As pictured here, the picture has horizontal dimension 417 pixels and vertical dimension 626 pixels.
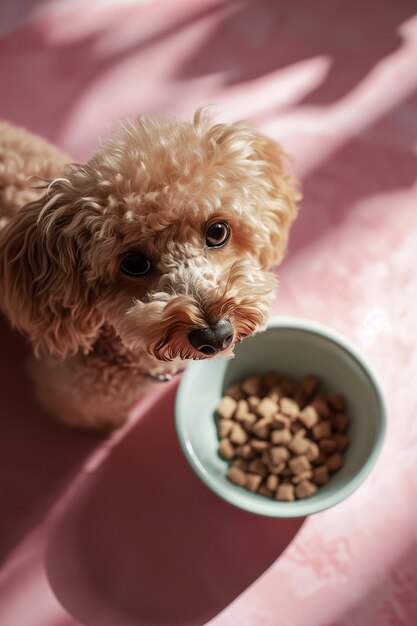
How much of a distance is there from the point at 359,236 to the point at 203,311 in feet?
2.40

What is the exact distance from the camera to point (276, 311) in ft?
4.58

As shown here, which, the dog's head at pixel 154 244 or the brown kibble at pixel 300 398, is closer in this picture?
the dog's head at pixel 154 244

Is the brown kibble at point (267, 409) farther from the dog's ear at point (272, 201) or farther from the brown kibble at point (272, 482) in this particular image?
the dog's ear at point (272, 201)

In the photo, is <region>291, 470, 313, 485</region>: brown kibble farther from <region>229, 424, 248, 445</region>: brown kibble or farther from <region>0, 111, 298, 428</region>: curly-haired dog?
<region>0, 111, 298, 428</region>: curly-haired dog

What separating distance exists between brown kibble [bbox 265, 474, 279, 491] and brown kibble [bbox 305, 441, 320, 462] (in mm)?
71

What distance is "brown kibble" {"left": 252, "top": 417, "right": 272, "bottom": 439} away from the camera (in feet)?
3.85

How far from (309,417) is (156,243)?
0.50 meters

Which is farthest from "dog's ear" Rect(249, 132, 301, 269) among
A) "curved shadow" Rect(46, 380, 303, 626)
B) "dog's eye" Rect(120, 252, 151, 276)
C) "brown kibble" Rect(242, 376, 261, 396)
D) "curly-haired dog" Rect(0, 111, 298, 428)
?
"curved shadow" Rect(46, 380, 303, 626)

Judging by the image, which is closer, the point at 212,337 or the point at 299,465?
the point at 212,337

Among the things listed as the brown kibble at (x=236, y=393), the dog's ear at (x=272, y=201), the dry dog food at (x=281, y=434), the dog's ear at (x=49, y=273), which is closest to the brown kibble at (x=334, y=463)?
the dry dog food at (x=281, y=434)

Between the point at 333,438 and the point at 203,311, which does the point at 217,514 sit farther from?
the point at 203,311

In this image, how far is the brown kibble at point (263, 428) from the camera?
1.17 metres

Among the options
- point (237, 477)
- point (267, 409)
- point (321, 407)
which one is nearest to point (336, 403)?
point (321, 407)

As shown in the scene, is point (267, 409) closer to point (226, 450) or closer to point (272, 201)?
point (226, 450)
